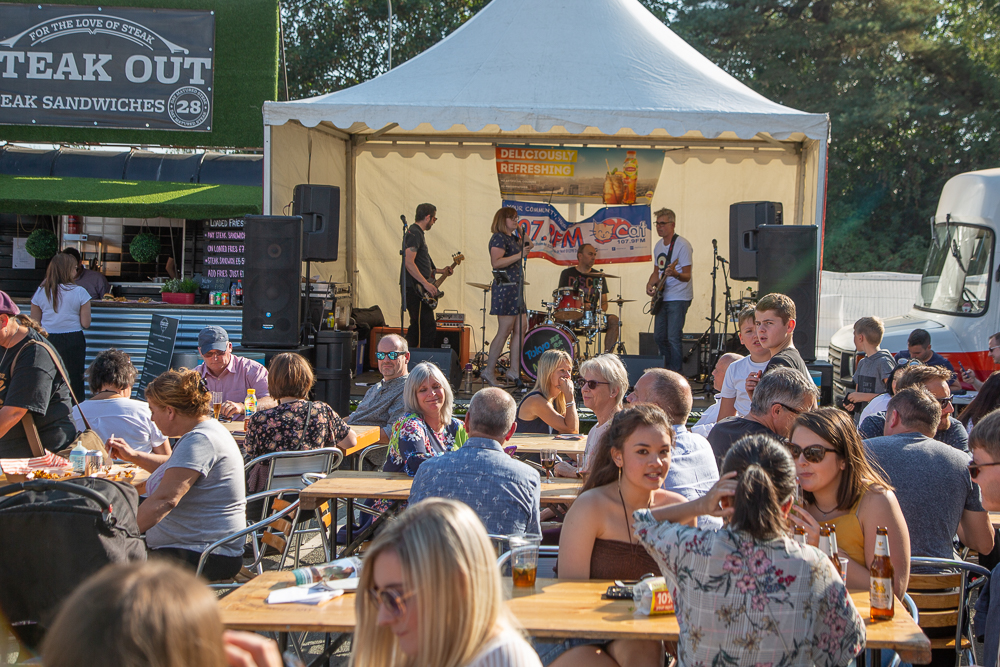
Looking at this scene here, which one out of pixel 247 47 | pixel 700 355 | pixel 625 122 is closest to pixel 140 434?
pixel 625 122

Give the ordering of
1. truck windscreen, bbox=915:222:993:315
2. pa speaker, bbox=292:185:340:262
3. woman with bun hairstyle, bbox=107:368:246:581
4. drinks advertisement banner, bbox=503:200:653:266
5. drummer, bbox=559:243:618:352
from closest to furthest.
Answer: woman with bun hairstyle, bbox=107:368:246:581
pa speaker, bbox=292:185:340:262
truck windscreen, bbox=915:222:993:315
drummer, bbox=559:243:618:352
drinks advertisement banner, bbox=503:200:653:266

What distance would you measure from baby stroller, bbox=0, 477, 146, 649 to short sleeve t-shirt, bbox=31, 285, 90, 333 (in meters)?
6.03

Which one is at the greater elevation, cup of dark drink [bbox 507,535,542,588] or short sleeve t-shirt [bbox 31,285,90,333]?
short sleeve t-shirt [bbox 31,285,90,333]

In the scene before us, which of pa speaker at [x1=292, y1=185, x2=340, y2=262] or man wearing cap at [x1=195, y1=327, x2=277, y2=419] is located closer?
man wearing cap at [x1=195, y1=327, x2=277, y2=419]

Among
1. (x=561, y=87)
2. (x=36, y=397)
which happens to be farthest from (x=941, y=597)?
(x=561, y=87)

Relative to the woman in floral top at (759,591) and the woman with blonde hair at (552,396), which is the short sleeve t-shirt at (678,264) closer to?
the woman with blonde hair at (552,396)

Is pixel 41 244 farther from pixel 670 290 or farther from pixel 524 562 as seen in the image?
pixel 524 562

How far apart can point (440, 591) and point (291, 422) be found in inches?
119

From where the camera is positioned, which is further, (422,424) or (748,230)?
(748,230)

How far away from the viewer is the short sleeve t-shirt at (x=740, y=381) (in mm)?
4992

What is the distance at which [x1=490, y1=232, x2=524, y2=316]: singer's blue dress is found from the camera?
346 inches

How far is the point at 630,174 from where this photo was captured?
34.0 ft

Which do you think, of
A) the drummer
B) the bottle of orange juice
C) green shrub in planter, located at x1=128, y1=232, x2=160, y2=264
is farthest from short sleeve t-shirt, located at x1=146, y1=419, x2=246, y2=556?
green shrub in planter, located at x1=128, y1=232, x2=160, y2=264

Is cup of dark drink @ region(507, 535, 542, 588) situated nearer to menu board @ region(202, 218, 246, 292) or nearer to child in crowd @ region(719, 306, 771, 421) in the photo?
child in crowd @ region(719, 306, 771, 421)
